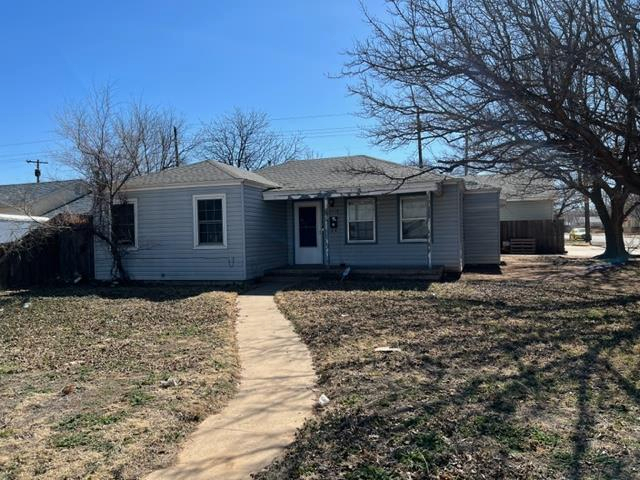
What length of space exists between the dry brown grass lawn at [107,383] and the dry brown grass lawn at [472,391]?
1097 mm

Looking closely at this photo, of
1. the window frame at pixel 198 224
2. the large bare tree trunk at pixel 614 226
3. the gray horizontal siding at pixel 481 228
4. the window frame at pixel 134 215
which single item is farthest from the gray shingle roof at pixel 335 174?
the large bare tree trunk at pixel 614 226

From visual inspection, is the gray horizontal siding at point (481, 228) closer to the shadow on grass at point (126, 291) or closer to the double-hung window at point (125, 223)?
the shadow on grass at point (126, 291)

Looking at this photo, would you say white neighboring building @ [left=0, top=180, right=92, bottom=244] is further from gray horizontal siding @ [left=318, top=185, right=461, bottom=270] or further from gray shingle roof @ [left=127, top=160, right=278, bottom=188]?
gray horizontal siding @ [left=318, top=185, right=461, bottom=270]

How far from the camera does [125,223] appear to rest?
14.5m

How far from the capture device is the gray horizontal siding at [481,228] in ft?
55.9

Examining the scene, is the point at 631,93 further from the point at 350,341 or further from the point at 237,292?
the point at 237,292

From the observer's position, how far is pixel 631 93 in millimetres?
6402

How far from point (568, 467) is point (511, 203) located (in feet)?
90.0

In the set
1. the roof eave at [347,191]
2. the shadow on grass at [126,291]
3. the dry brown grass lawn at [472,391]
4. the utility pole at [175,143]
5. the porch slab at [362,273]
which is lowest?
the dry brown grass lawn at [472,391]

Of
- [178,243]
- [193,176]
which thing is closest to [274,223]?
[193,176]

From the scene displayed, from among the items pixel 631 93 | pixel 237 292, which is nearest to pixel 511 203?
pixel 237 292

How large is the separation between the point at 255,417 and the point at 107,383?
6.22ft

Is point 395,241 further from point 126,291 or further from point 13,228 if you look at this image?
point 13,228

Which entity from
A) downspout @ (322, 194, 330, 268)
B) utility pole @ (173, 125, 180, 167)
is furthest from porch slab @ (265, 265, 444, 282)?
utility pole @ (173, 125, 180, 167)
